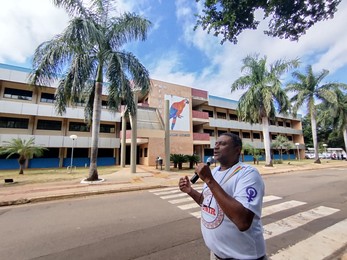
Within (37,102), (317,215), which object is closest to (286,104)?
(317,215)

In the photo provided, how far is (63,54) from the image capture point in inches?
399

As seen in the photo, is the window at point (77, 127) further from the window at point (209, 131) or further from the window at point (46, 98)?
the window at point (209, 131)

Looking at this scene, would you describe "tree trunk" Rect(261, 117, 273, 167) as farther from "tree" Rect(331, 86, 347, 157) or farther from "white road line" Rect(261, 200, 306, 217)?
"white road line" Rect(261, 200, 306, 217)

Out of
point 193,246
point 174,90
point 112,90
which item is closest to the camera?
point 193,246

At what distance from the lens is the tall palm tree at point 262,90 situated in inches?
759

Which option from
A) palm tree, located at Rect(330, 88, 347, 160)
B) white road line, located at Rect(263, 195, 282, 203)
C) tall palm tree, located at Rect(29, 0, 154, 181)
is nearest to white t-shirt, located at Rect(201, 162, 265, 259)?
white road line, located at Rect(263, 195, 282, 203)

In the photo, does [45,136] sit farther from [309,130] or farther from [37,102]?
[309,130]

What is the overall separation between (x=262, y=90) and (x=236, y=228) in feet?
66.8

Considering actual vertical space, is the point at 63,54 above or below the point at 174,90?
below

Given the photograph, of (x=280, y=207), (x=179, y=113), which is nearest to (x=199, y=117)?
(x=179, y=113)

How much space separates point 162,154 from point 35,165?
14119 mm

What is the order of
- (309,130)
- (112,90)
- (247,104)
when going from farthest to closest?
(309,130), (247,104), (112,90)

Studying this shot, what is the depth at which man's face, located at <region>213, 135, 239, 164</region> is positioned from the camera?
5.96 ft

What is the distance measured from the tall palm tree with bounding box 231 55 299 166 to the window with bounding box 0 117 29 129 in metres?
→ 22.9
